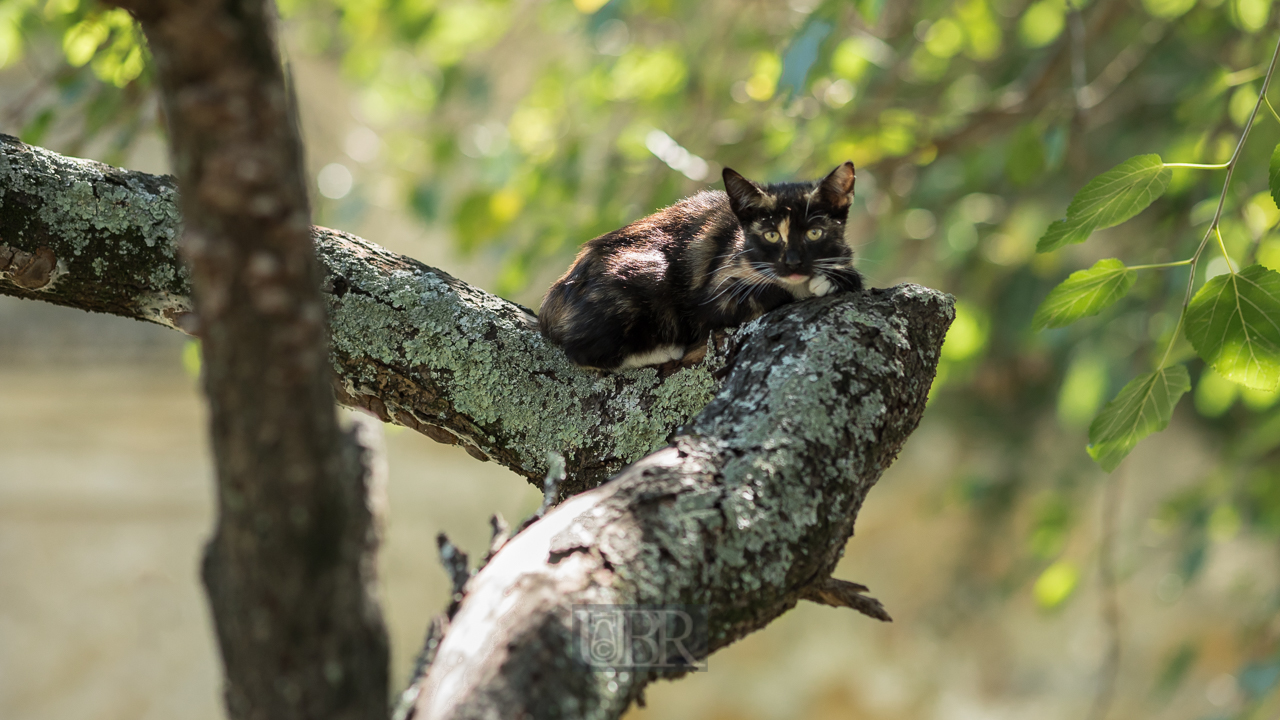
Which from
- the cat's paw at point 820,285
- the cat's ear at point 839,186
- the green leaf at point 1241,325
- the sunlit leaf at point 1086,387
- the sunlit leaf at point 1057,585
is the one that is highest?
the sunlit leaf at point 1086,387

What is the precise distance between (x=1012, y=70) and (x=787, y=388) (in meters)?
3.68

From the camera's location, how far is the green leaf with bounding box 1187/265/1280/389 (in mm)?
1379

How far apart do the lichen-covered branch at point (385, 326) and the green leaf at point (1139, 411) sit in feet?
2.21

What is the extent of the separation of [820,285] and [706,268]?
0.27 metres

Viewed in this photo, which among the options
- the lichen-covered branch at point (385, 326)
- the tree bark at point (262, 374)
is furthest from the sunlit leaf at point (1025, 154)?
the tree bark at point (262, 374)

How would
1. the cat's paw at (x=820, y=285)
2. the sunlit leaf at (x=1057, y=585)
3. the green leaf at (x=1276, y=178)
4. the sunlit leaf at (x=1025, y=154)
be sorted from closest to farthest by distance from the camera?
the green leaf at (x=1276, y=178) → the cat's paw at (x=820, y=285) → the sunlit leaf at (x=1025, y=154) → the sunlit leaf at (x=1057, y=585)

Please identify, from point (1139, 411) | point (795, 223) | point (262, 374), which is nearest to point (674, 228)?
point (795, 223)

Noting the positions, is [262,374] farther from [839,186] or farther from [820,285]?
[839,186]

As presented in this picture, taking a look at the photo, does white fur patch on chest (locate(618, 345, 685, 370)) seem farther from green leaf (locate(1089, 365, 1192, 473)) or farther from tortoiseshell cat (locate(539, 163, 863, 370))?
green leaf (locate(1089, 365, 1192, 473))

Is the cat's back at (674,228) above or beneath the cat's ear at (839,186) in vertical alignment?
beneath

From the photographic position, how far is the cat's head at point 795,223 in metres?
2.27

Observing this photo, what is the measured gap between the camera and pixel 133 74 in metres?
2.90

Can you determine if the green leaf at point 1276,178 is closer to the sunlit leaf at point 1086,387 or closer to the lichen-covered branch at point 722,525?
the lichen-covered branch at point 722,525

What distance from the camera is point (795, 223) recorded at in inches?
93.6
